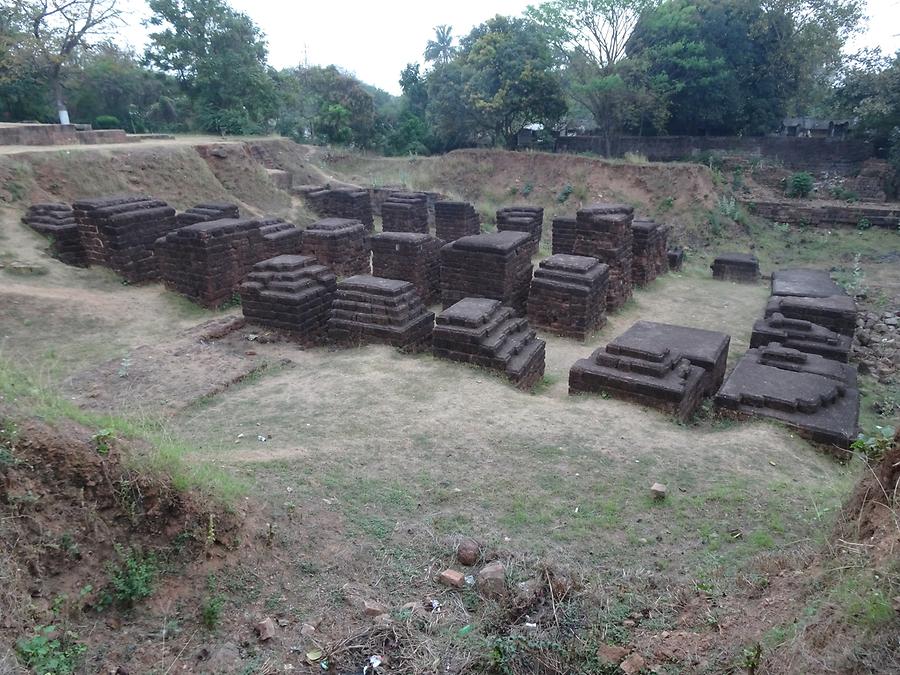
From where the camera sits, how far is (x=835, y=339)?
26.0ft

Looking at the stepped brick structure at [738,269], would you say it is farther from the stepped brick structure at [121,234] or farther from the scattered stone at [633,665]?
the scattered stone at [633,665]

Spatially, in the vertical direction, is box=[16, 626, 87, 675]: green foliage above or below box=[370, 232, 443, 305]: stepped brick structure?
below

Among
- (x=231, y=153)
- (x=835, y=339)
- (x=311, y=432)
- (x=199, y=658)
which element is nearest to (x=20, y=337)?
(x=311, y=432)

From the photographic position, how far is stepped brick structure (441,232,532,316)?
9109 mm

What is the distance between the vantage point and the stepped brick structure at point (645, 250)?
12336 millimetres

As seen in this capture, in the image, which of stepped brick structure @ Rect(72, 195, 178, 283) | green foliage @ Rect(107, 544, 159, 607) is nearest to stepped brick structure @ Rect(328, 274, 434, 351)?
stepped brick structure @ Rect(72, 195, 178, 283)

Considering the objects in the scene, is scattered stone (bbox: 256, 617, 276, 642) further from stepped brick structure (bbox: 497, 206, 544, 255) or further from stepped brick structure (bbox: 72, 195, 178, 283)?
stepped brick structure (bbox: 497, 206, 544, 255)

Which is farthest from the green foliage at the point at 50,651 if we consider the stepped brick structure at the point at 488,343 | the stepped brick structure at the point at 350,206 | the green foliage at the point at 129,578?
the stepped brick structure at the point at 350,206

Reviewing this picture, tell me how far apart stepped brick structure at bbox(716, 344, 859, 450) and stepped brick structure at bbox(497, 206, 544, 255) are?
257 inches

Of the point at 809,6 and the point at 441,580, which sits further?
the point at 809,6

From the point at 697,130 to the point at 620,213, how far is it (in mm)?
15534

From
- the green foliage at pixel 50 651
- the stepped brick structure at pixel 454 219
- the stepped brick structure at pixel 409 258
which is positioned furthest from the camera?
the stepped brick structure at pixel 454 219

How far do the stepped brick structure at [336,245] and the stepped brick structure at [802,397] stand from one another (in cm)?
705

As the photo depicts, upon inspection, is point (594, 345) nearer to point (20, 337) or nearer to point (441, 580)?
point (441, 580)
